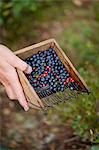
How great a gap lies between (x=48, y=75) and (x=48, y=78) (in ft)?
0.05

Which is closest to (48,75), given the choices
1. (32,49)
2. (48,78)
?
(48,78)

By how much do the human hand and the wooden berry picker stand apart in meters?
0.04

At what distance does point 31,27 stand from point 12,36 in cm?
19

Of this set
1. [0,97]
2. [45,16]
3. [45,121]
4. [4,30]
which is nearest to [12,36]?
[4,30]

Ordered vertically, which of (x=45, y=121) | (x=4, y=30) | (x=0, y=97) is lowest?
(x=45, y=121)

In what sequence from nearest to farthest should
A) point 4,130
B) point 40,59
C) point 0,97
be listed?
point 40,59
point 4,130
point 0,97

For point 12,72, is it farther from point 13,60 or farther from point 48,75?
point 48,75

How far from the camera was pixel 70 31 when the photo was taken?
13.1ft

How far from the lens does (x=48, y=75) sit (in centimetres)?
238

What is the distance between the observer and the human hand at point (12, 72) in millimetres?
2246

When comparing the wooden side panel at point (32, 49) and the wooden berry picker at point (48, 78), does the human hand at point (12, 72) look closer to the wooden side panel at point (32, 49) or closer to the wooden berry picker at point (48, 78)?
the wooden berry picker at point (48, 78)

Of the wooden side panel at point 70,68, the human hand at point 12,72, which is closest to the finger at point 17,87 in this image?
the human hand at point 12,72

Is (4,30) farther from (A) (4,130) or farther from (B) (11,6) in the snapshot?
(A) (4,130)

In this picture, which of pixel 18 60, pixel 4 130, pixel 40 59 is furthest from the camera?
pixel 4 130
